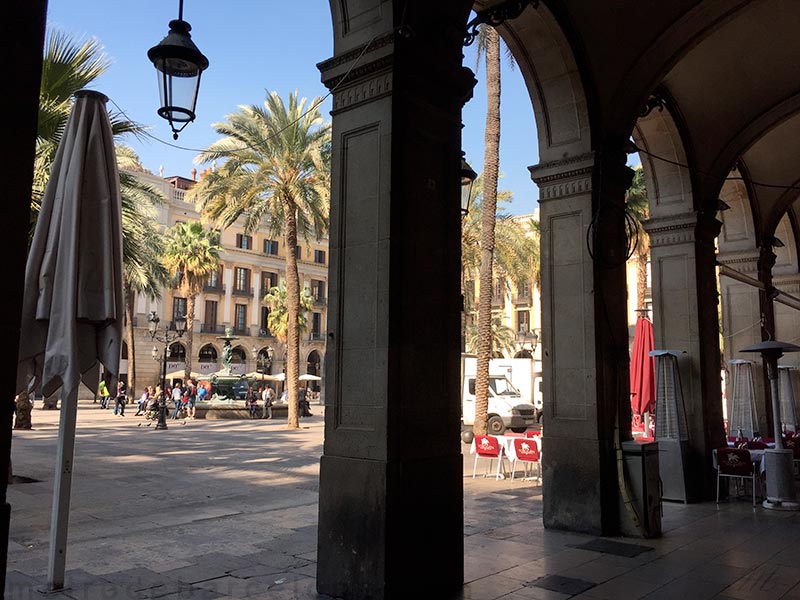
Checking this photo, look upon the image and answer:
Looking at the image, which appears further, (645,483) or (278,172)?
(278,172)

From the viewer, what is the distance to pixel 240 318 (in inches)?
2327

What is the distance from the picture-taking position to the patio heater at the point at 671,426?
948cm

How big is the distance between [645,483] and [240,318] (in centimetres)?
5491

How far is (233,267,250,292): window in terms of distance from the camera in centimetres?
5903

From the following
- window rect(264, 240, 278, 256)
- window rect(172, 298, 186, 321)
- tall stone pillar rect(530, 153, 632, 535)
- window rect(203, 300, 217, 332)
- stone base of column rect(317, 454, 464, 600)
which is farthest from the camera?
Answer: window rect(264, 240, 278, 256)

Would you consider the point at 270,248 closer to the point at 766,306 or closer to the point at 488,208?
the point at 488,208

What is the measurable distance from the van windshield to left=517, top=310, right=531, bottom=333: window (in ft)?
87.5

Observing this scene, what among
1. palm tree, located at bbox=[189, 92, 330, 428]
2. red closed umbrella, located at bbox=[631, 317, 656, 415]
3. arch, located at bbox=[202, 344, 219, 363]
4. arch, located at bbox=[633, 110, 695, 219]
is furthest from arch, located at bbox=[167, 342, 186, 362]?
arch, located at bbox=[633, 110, 695, 219]

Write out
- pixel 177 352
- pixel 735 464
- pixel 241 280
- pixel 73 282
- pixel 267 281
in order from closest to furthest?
1. pixel 73 282
2. pixel 735 464
3. pixel 177 352
4. pixel 241 280
5. pixel 267 281

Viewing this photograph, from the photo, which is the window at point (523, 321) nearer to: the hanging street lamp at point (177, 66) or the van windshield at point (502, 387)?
the van windshield at point (502, 387)

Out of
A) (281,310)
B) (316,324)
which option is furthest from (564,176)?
(316,324)

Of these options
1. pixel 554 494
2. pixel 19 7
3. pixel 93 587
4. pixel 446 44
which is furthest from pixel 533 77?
pixel 93 587

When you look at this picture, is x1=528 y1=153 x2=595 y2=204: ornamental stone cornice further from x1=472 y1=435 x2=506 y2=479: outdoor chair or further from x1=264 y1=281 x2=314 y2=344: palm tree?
x1=264 y1=281 x2=314 y2=344: palm tree

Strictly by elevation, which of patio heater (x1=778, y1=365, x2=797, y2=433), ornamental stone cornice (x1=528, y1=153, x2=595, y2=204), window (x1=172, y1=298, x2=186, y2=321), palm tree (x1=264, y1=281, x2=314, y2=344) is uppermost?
window (x1=172, y1=298, x2=186, y2=321)
